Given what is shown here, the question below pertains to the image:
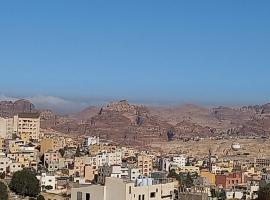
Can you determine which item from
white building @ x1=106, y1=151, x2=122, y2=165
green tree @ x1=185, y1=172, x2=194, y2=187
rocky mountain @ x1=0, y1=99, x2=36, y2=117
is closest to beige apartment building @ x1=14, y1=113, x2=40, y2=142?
white building @ x1=106, y1=151, x2=122, y2=165

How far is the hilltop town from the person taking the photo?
37.0 m

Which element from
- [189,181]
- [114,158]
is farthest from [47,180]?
[114,158]

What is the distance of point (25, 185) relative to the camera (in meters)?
39.7

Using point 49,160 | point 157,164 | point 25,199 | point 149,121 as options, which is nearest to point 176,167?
point 157,164

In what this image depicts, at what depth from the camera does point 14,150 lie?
6128 centimetres

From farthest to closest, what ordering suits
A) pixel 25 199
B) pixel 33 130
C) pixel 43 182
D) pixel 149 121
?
pixel 149 121 < pixel 33 130 < pixel 43 182 < pixel 25 199

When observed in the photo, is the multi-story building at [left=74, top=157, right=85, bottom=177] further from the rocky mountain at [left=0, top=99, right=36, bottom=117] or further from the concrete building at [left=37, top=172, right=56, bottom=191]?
the rocky mountain at [left=0, top=99, right=36, bottom=117]

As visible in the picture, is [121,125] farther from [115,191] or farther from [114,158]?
[115,191]

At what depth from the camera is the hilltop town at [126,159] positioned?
121 ft

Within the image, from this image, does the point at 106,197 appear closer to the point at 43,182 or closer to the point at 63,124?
the point at 43,182

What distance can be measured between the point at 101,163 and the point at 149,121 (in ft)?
259

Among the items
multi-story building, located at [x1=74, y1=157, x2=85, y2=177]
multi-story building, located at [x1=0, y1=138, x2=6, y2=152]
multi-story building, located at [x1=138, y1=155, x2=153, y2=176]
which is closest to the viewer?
multi-story building, located at [x1=74, y1=157, x2=85, y2=177]

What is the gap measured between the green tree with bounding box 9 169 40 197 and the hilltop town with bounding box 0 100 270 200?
0.10 meters

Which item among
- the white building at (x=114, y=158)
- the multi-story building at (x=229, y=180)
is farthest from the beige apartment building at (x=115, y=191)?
the white building at (x=114, y=158)
